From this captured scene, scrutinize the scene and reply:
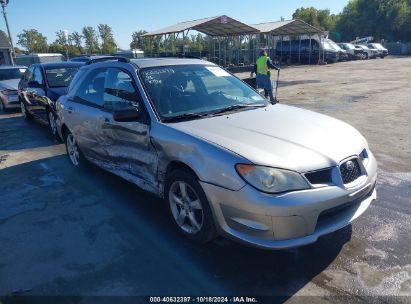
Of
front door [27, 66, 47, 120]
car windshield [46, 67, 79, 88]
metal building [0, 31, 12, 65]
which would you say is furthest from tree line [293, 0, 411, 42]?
front door [27, 66, 47, 120]

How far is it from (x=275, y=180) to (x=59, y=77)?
A: 7768mm

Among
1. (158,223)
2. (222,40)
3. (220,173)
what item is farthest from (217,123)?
(222,40)

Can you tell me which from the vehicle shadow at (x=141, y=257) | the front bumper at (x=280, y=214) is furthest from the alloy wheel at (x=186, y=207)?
the front bumper at (x=280, y=214)

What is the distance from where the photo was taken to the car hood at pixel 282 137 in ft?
9.89

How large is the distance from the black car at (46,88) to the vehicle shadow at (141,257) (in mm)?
4111

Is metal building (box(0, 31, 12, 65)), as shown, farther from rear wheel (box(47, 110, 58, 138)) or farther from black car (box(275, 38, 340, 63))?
rear wheel (box(47, 110, 58, 138))

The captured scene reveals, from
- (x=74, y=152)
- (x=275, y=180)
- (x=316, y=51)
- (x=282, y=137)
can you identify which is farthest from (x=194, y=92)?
(x=316, y=51)

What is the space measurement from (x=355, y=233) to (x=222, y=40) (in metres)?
33.9

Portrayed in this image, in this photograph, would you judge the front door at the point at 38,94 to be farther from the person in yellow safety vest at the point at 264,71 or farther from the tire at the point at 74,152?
the person in yellow safety vest at the point at 264,71

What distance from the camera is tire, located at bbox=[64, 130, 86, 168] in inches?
230

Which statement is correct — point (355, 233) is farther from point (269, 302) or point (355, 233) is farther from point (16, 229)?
point (16, 229)

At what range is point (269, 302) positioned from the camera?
280 centimetres

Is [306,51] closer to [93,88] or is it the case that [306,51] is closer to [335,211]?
[93,88]

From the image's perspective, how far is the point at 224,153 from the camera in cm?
308
